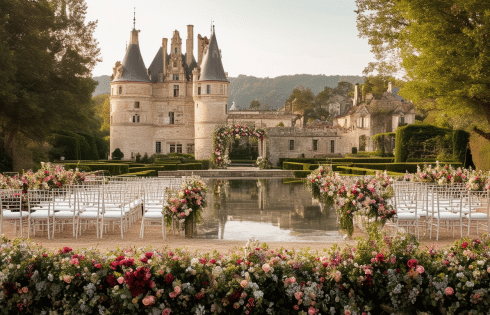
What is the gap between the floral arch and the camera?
102ft

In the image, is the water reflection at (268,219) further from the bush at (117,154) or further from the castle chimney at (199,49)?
the castle chimney at (199,49)

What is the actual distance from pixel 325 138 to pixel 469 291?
133 ft

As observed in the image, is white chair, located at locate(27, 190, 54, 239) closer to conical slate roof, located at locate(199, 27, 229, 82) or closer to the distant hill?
conical slate roof, located at locate(199, 27, 229, 82)

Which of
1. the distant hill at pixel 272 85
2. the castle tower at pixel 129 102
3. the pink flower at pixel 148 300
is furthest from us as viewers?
the distant hill at pixel 272 85

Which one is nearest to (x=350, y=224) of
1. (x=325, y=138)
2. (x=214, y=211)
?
(x=214, y=211)

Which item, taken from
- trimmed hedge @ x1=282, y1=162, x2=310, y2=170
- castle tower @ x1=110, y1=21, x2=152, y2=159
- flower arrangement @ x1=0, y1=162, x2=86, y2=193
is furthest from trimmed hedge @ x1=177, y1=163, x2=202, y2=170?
castle tower @ x1=110, y1=21, x2=152, y2=159

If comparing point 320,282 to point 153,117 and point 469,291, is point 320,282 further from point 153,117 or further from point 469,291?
point 153,117

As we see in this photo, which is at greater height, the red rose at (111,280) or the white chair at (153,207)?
the white chair at (153,207)

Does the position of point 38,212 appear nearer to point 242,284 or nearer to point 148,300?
point 148,300

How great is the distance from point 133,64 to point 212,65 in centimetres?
922

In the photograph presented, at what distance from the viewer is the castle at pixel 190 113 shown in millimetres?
43250

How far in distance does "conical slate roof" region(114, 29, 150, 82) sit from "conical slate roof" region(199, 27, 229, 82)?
765 centimetres

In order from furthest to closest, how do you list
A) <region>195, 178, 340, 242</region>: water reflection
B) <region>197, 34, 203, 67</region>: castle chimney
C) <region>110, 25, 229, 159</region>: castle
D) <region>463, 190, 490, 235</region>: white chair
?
<region>197, 34, 203, 67</region>: castle chimney, <region>110, 25, 229, 159</region>: castle, <region>195, 178, 340, 242</region>: water reflection, <region>463, 190, 490, 235</region>: white chair

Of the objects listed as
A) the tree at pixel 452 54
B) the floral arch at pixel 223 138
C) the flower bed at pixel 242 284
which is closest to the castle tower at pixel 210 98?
the floral arch at pixel 223 138
